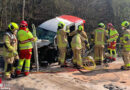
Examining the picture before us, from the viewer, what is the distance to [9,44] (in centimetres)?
541

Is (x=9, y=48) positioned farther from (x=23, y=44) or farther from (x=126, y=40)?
(x=126, y=40)

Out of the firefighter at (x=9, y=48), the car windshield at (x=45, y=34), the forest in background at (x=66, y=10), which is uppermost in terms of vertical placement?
the forest in background at (x=66, y=10)

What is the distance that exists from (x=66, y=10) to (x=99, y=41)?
9741mm

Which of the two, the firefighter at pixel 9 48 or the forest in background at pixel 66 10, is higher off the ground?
the forest in background at pixel 66 10

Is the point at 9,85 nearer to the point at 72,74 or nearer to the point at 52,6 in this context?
the point at 72,74

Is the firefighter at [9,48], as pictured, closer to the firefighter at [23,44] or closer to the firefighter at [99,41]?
the firefighter at [23,44]

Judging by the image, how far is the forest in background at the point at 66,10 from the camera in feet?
50.2

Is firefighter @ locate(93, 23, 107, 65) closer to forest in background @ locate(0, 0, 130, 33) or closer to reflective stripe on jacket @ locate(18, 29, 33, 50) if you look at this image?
reflective stripe on jacket @ locate(18, 29, 33, 50)

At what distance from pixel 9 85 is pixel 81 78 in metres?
2.51

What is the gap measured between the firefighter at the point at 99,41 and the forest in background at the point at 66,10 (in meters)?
7.09

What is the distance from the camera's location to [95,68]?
7.48 metres

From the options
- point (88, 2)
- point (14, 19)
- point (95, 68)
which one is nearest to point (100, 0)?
point (88, 2)

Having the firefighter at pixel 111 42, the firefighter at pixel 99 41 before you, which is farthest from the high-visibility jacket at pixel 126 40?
the firefighter at pixel 111 42

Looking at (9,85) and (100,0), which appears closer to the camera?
(9,85)
